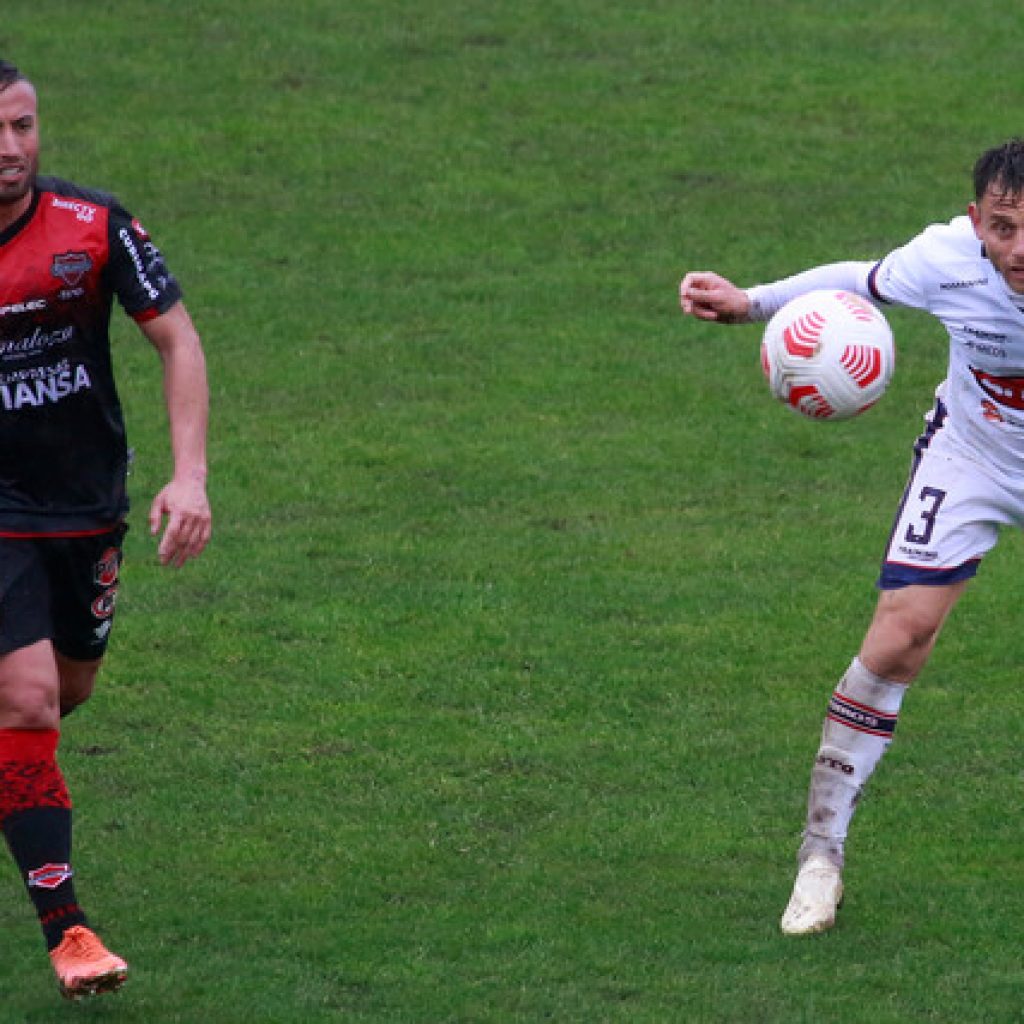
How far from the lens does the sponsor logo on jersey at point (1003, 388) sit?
7.14 meters

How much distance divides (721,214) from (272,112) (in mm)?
3946

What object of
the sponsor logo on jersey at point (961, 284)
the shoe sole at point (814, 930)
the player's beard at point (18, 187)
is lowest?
the shoe sole at point (814, 930)

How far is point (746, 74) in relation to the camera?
19422 mm

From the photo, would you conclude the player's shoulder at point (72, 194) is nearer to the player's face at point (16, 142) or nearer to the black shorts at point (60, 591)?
the player's face at point (16, 142)

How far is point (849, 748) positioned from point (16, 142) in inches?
121

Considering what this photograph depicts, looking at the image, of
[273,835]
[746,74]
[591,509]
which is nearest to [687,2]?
[746,74]

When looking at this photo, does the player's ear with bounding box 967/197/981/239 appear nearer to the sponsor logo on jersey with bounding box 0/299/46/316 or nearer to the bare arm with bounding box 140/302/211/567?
the bare arm with bounding box 140/302/211/567

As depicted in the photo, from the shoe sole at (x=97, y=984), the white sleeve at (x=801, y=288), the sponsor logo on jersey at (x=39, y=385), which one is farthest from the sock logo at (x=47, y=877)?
the white sleeve at (x=801, y=288)

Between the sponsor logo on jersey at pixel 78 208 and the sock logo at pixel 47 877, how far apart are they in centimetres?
182

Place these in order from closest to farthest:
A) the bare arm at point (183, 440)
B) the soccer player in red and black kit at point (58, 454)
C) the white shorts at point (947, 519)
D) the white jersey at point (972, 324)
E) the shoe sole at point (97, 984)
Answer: the shoe sole at point (97, 984), the bare arm at point (183, 440), the soccer player in red and black kit at point (58, 454), the white jersey at point (972, 324), the white shorts at point (947, 519)

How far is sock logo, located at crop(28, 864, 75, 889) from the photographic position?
21.3 ft

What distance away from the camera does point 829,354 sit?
7.17 metres

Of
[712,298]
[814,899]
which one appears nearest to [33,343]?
[712,298]

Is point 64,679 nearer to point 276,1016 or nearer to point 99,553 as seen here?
point 99,553
